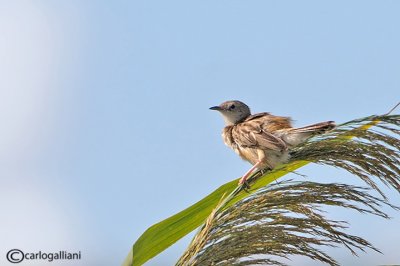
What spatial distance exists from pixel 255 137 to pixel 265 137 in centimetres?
16

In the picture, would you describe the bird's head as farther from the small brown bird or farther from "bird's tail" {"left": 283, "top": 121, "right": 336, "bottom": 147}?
"bird's tail" {"left": 283, "top": 121, "right": 336, "bottom": 147}

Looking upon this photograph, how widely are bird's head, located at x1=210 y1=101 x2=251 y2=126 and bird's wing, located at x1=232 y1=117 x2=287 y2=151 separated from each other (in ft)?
3.13

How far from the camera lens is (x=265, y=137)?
5645 millimetres

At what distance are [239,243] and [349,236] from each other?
60 centimetres

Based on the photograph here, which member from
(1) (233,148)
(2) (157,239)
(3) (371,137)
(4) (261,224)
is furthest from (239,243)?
(1) (233,148)

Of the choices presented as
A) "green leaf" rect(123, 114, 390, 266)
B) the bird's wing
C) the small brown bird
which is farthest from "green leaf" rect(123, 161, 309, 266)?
the bird's wing

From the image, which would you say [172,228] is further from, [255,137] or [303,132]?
[255,137]

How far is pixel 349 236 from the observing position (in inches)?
130

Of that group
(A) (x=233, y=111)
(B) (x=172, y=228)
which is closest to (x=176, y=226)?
(B) (x=172, y=228)

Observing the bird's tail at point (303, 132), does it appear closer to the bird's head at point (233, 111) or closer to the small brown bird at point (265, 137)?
the small brown bird at point (265, 137)

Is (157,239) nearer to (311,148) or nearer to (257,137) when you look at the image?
(311,148)

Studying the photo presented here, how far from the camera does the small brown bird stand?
497 cm

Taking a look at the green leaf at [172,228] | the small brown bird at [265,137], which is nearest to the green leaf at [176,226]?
the green leaf at [172,228]

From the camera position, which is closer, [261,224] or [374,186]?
[261,224]
